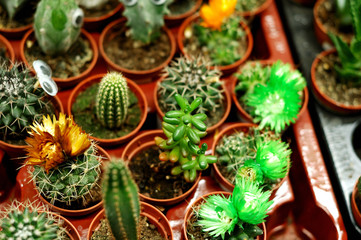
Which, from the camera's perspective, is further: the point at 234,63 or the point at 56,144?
the point at 234,63

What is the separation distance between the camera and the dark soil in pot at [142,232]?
1.66m

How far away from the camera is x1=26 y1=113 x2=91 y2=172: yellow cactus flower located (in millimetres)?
1524

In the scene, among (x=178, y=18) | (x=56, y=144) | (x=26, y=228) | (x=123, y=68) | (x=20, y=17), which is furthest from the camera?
(x=178, y=18)

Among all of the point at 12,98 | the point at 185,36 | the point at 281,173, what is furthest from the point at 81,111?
the point at 281,173

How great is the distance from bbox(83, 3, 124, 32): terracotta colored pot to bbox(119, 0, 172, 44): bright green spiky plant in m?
0.20

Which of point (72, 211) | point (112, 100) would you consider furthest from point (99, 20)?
point (72, 211)

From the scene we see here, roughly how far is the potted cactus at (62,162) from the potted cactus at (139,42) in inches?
24.2

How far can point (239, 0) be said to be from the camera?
2473 mm

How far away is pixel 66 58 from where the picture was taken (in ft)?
7.06

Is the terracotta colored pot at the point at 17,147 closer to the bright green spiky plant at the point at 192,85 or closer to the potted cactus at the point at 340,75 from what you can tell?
the bright green spiky plant at the point at 192,85

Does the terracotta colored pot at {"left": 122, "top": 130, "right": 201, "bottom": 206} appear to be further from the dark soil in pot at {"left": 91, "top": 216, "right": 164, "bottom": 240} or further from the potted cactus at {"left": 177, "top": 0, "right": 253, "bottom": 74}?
the potted cactus at {"left": 177, "top": 0, "right": 253, "bottom": 74}

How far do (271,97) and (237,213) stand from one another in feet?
1.95

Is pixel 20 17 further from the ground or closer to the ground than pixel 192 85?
further from the ground

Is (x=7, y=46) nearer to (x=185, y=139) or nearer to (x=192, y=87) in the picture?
(x=192, y=87)
